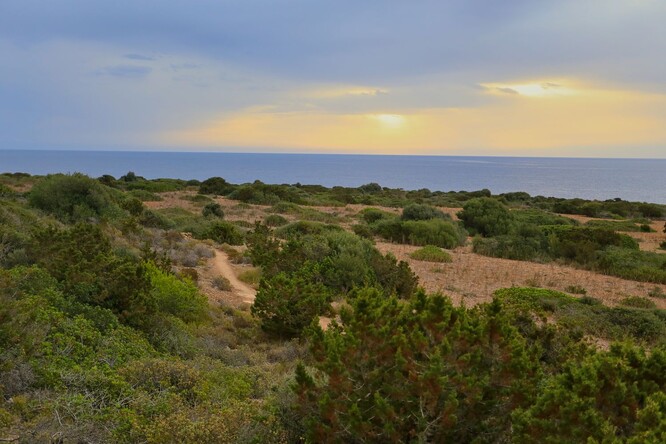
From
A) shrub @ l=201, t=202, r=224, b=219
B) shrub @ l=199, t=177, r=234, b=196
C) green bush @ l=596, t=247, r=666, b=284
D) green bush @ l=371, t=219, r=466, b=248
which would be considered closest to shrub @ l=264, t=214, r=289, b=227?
shrub @ l=201, t=202, r=224, b=219

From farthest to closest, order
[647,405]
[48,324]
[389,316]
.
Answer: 1. [48,324]
2. [389,316]
3. [647,405]

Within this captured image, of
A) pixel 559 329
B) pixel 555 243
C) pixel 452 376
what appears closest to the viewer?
pixel 452 376

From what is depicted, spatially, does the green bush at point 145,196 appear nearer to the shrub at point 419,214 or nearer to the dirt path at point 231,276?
the shrub at point 419,214

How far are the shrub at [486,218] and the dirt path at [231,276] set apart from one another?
13.8 meters

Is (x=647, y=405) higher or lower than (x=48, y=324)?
higher

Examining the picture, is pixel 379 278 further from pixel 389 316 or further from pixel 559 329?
pixel 389 316

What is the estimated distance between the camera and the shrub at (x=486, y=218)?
25006mm

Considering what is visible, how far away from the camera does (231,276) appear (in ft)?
45.4

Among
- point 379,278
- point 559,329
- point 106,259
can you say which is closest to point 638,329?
point 559,329

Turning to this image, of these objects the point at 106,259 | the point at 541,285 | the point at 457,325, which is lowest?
the point at 541,285

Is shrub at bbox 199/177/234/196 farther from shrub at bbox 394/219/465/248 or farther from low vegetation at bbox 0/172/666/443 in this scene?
low vegetation at bbox 0/172/666/443

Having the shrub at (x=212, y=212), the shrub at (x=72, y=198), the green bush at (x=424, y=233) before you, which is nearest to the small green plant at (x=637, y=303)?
the green bush at (x=424, y=233)

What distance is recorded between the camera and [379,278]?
42.4 feet

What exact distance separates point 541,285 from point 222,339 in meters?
9.72
